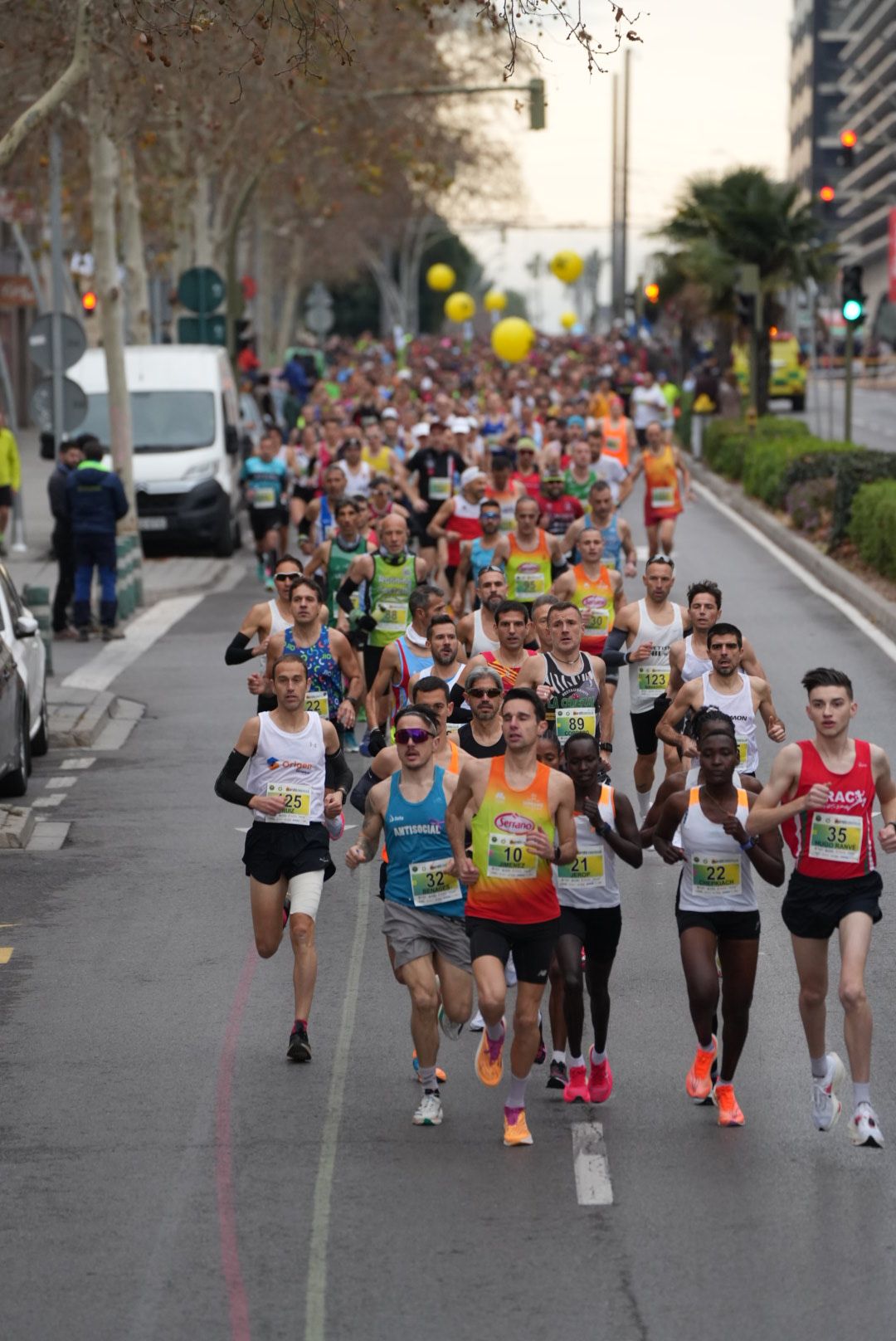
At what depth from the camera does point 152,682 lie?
20406mm

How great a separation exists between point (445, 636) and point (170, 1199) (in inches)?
167

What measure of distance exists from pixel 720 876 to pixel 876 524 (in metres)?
16.5

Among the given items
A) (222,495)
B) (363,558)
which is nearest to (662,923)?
(363,558)

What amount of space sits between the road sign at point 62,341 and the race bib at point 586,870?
1576 cm

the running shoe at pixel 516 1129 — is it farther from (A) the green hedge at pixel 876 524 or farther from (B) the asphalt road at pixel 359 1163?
(A) the green hedge at pixel 876 524

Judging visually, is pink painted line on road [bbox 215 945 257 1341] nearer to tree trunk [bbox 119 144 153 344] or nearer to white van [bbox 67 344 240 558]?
white van [bbox 67 344 240 558]

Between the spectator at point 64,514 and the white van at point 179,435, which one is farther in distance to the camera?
the white van at point 179,435

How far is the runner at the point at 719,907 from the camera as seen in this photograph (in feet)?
28.3

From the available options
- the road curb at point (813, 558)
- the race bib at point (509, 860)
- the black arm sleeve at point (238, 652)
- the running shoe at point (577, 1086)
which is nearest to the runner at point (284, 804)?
the running shoe at point (577, 1086)

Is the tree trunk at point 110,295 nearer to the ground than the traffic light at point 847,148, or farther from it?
nearer to the ground

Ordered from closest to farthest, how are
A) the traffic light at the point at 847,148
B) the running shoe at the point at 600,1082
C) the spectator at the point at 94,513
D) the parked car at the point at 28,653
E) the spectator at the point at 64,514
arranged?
1. the running shoe at the point at 600,1082
2. the parked car at the point at 28,653
3. the spectator at the point at 94,513
4. the spectator at the point at 64,514
5. the traffic light at the point at 847,148

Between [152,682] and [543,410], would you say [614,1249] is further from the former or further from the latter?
[543,410]

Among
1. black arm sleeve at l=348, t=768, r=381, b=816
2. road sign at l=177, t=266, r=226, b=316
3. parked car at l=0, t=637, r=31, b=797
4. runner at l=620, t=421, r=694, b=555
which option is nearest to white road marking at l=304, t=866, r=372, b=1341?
black arm sleeve at l=348, t=768, r=381, b=816

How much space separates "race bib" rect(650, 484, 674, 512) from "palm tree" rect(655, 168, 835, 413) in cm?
2037
